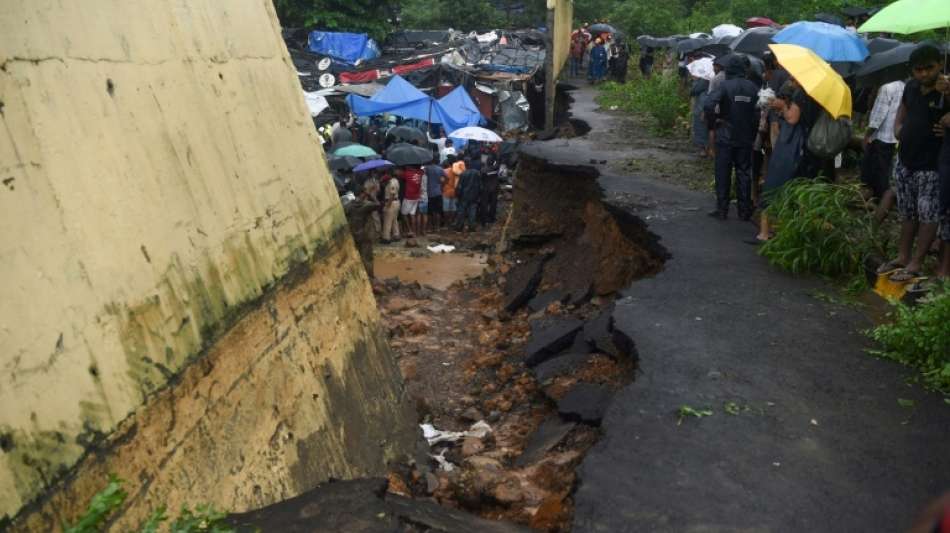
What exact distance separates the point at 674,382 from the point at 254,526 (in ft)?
9.16

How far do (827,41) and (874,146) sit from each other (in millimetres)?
2371

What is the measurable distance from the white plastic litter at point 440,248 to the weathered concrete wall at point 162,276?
9274mm

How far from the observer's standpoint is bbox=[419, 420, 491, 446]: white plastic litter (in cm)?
702

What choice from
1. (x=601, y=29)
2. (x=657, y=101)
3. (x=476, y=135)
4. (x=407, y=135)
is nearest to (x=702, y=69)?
(x=657, y=101)

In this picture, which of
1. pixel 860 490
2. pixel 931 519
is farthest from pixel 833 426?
pixel 931 519

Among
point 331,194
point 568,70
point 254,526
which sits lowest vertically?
point 568,70

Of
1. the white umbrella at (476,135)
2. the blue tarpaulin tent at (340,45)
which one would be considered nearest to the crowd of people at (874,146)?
the white umbrella at (476,135)

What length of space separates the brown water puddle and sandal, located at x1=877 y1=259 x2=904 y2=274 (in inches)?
291

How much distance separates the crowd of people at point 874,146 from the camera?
6.11 meters

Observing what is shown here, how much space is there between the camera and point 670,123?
602 inches

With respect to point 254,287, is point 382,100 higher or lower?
lower

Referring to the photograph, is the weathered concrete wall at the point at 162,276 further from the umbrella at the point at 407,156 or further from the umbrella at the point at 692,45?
the umbrella at the point at 692,45

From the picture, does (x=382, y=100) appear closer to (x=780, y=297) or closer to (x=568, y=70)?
(x=568, y=70)

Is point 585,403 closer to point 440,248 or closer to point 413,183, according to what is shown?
point 440,248
